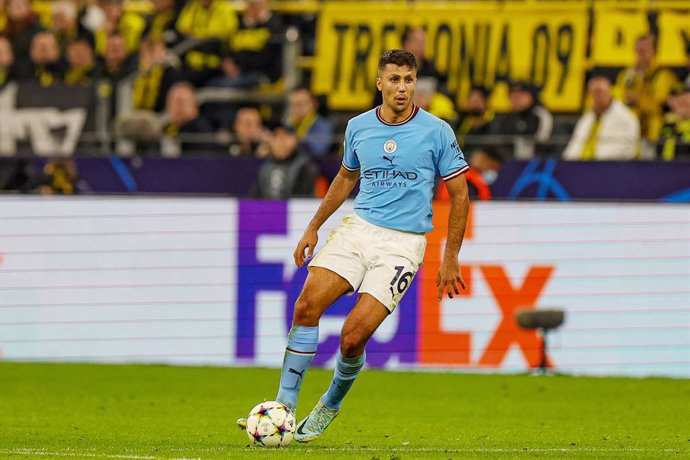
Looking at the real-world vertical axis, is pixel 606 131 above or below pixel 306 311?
below

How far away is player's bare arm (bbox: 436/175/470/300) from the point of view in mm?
8617

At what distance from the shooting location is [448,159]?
8.77 metres

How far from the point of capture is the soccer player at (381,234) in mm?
8688

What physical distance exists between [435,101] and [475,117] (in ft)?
1.80

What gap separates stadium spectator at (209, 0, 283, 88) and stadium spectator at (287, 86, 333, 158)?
1732 mm

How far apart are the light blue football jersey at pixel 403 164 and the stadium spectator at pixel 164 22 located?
1170cm

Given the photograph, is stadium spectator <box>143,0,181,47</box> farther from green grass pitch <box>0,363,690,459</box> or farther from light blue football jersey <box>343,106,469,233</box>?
light blue football jersey <box>343,106,469,233</box>

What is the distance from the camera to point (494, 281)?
50.6 feet

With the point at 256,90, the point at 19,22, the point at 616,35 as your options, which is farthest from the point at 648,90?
the point at 19,22

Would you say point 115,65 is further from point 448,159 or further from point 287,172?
point 448,159

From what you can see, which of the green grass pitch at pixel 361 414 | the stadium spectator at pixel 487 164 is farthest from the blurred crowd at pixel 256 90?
the green grass pitch at pixel 361 414

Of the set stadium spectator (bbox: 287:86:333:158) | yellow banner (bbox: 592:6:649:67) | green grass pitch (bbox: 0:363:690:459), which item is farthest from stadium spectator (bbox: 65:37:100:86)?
yellow banner (bbox: 592:6:649:67)

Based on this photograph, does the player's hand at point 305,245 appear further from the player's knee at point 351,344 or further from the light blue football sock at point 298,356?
the player's knee at point 351,344

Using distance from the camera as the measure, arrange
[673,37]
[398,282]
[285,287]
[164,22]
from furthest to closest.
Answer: [164,22] < [673,37] < [285,287] < [398,282]
